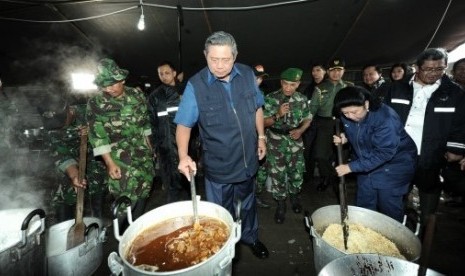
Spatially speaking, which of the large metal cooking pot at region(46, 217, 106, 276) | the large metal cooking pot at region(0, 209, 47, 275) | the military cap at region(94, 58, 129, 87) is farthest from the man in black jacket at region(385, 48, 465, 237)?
the large metal cooking pot at region(0, 209, 47, 275)

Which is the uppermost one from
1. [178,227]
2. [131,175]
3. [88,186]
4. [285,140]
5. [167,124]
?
[167,124]

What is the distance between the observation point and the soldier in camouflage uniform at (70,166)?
359cm

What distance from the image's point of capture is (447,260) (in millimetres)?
3234

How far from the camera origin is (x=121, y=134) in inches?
135

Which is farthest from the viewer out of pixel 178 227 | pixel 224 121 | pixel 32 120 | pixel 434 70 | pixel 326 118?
pixel 32 120

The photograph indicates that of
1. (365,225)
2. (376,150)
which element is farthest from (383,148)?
(365,225)

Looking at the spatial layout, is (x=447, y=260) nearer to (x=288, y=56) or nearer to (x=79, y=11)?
(x=288, y=56)

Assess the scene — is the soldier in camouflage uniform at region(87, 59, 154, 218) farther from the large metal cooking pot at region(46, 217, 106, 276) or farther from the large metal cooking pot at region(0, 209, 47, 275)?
the large metal cooking pot at region(0, 209, 47, 275)

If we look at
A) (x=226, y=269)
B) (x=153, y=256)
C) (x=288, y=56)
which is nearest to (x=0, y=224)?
(x=153, y=256)

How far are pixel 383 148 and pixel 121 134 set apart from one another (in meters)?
3.11

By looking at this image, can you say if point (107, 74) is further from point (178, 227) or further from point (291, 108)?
point (291, 108)

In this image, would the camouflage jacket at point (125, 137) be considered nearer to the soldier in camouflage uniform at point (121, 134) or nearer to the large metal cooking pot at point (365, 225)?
the soldier in camouflage uniform at point (121, 134)

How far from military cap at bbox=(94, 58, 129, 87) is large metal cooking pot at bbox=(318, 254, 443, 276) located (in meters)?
2.94

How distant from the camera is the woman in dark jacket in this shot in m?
2.59
